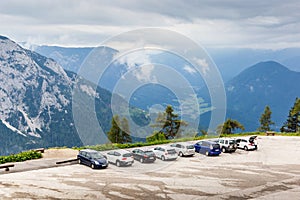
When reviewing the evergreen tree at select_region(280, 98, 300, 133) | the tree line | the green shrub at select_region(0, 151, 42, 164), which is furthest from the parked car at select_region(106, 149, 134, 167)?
the evergreen tree at select_region(280, 98, 300, 133)

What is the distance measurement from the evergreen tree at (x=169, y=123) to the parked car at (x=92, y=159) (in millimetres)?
44910

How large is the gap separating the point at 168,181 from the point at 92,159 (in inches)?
428

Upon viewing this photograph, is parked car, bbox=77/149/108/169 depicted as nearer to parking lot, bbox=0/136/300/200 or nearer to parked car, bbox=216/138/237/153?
parking lot, bbox=0/136/300/200

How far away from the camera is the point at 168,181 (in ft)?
111

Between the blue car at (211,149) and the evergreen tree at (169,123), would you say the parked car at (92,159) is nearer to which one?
the blue car at (211,149)

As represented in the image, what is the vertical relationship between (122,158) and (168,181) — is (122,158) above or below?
above

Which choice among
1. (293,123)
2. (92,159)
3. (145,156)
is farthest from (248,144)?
(293,123)

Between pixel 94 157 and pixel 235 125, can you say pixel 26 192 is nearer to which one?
pixel 94 157

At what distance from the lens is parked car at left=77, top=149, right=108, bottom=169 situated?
132 ft

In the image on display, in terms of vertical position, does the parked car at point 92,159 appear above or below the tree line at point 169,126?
below

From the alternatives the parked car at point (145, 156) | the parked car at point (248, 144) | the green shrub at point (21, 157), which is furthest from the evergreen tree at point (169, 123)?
the green shrub at point (21, 157)

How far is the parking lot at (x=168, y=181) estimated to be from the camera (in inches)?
1146

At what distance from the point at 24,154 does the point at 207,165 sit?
74.5 feet

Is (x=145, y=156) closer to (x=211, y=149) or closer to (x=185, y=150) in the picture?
(x=185, y=150)
